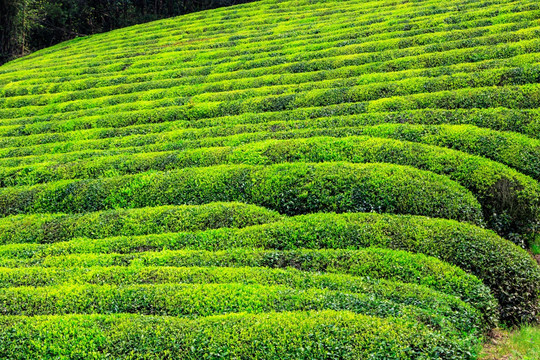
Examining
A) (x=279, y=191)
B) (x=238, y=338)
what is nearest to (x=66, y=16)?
(x=279, y=191)


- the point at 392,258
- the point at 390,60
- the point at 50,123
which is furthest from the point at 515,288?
the point at 50,123

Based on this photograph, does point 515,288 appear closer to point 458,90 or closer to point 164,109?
point 458,90

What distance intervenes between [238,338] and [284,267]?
2474mm

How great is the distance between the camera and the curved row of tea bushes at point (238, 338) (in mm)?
6258

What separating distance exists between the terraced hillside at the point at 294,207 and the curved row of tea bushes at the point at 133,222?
56 millimetres

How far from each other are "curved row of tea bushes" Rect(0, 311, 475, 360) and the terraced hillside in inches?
1.3

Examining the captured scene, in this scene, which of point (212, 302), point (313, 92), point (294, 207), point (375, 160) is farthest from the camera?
point (313, 92)

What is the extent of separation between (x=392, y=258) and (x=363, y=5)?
28329 mm

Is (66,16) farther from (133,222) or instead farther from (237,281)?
(237,281)

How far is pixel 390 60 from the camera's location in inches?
765

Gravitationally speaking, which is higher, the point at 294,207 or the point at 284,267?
the point at 294,207

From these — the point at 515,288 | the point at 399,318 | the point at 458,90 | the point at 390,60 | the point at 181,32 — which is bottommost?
the point at 515,288

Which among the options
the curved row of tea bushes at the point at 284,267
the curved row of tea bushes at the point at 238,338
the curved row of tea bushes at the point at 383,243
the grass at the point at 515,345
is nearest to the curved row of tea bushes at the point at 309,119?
the curved row of tea bushes at the point at 383,243

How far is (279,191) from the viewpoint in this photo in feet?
37.1
